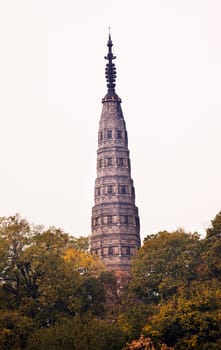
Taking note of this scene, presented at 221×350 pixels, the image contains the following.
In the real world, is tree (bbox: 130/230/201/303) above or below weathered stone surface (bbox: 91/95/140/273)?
below

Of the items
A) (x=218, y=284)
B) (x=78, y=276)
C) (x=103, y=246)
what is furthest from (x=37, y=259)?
(x=103, y=246)

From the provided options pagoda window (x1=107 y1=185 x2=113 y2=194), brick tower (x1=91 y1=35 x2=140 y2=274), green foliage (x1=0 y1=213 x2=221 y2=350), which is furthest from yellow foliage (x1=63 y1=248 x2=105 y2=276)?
pagoda window (x1=107 y1=185 x2=113 y2=194)

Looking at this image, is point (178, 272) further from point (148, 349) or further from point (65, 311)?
point (148, 349)

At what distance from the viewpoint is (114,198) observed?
124 metres

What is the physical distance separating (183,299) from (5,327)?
53.2 ft

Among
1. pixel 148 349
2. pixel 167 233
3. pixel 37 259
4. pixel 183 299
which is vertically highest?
A: pixel 167 233

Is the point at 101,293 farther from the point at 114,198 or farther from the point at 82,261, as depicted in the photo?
the point at 114,198

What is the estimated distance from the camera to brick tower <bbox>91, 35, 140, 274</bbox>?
120812 mm

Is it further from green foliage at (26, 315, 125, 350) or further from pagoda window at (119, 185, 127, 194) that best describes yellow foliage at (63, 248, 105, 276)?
pagoda window at (119, 185, 127, 194)

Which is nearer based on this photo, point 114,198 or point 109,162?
point 114,198

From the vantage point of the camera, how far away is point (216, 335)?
74438mm

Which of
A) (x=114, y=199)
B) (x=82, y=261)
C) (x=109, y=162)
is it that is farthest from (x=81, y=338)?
(x=109, y=162)

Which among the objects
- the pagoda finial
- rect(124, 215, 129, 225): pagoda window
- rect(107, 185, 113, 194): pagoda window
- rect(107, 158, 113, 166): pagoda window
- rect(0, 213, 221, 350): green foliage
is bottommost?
rect(0, 213, 221, 350): green foliage

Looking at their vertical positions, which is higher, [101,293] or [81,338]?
[101,293]
